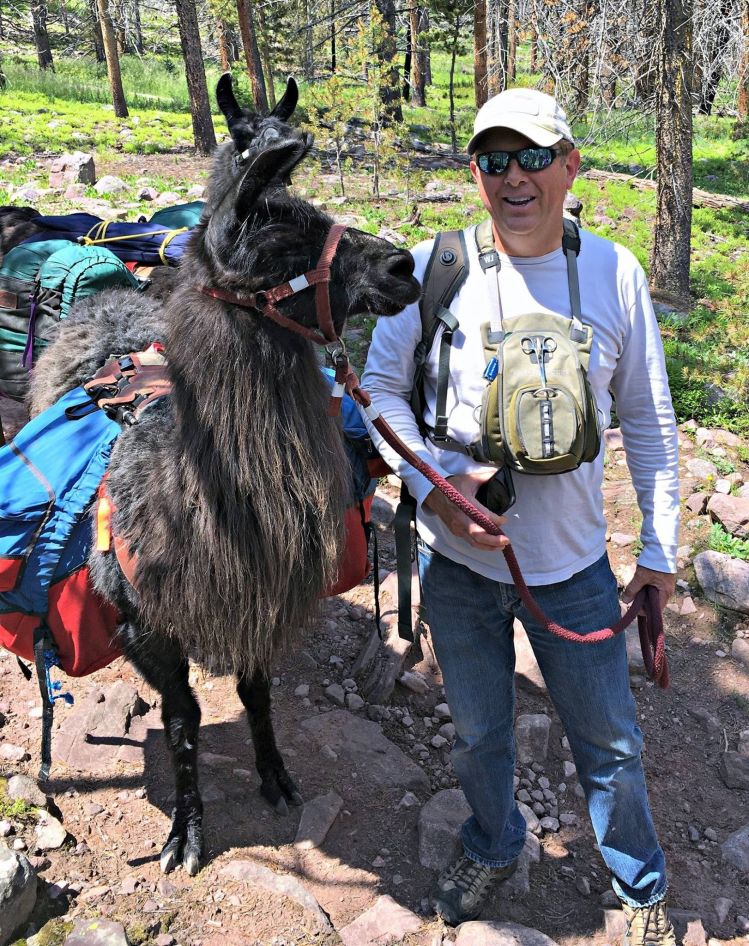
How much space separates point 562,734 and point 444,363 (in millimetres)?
2205

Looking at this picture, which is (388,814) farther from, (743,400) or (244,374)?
(743,400)

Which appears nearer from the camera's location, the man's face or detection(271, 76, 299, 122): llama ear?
the man's face

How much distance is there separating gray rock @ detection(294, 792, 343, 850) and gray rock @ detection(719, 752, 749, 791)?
166 cm

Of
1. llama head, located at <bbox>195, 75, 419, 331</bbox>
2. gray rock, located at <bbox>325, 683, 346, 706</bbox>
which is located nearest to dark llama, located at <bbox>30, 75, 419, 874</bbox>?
llama head, located at <bbox>195, 75, 419, 331</bbox>

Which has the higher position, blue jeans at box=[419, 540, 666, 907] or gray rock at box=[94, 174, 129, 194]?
gray rock at box=[94, 174, 129, 194]

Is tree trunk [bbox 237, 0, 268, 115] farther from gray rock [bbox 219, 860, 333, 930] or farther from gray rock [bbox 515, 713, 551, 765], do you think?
gray rock [bbox 219, 860, 333, 930]

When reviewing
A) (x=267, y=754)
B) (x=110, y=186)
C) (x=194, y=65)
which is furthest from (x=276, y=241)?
(x=194, y=65)

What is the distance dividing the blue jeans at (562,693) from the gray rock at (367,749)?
31.4 inches

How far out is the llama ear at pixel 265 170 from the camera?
2.09 m

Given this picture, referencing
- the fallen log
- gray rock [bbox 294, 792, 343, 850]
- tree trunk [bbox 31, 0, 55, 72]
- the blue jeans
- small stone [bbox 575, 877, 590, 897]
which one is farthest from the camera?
tree trunk [bbox 31, 0, 55, 72]

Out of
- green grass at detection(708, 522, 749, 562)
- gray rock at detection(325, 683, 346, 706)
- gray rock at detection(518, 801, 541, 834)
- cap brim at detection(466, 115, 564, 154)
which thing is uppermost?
cap brim at detection(466, 115, 564, 154)

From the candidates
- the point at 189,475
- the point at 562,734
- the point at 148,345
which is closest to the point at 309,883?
the point at 562,734

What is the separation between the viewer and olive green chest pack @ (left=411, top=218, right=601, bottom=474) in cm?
205

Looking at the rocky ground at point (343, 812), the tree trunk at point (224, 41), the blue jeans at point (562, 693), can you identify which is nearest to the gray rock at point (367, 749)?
the rocky ground at point (343, 812)
